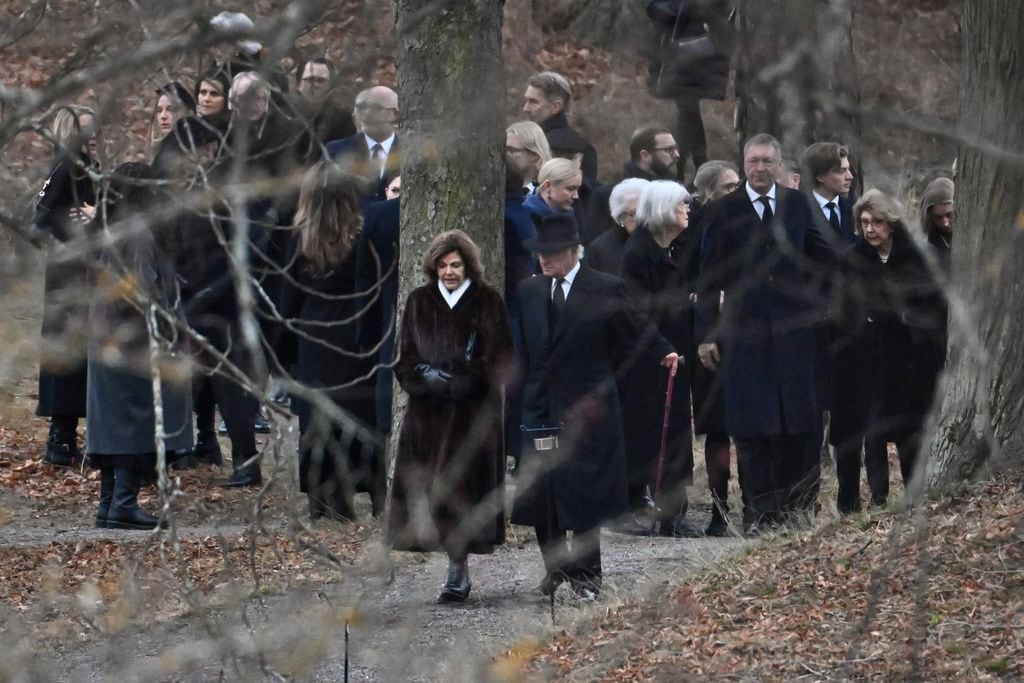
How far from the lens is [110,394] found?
1055 cm

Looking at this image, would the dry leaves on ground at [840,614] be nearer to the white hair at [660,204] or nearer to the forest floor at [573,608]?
the forest floor at [573,608]

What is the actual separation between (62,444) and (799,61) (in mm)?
8882

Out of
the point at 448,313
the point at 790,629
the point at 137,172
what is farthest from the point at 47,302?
the point at 790,629

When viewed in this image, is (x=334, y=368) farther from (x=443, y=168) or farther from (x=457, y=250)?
(x=457, y=250)

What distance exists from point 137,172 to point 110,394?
2.35m

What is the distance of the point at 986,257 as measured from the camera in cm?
773

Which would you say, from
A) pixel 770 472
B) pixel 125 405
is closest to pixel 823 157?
pixel 770 472

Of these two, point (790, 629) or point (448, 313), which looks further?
point (448, 313)

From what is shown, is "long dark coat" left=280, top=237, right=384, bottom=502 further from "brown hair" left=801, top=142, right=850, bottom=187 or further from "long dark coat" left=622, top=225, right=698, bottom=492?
"brown hair" left=801, top=142, right=850, bottom=187

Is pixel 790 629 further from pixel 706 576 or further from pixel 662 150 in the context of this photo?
pixel 662 150

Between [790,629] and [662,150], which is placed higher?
[662,150]

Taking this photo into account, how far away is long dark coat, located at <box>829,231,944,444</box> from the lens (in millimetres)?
10078

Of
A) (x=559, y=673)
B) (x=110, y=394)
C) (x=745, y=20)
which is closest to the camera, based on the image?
(x=745, y=20)

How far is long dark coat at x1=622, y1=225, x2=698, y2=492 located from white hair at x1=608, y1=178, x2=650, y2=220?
0.26 m
